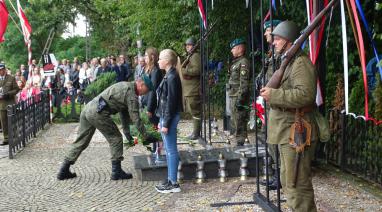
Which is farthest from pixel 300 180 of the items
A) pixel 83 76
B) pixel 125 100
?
pixel 83 76

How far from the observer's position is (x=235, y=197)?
7.47m

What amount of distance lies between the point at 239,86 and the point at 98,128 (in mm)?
3056

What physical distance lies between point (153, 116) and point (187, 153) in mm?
796

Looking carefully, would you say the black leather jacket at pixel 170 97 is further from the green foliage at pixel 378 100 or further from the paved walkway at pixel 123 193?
the green foliage at pixel 378 100

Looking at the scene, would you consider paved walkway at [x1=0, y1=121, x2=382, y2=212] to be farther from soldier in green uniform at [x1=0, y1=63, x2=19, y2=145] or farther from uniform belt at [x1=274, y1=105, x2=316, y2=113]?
soldier in green uniform at [x1=0, y1=63, x2=19, y2=145]

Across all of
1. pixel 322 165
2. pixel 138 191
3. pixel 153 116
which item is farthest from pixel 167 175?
pixel 322 165

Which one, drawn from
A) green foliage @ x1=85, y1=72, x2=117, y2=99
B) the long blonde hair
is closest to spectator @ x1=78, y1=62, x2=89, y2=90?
green foliage @ x1=85, y1=72, x2=117, y2=99

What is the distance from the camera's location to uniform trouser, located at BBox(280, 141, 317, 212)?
5.30 m

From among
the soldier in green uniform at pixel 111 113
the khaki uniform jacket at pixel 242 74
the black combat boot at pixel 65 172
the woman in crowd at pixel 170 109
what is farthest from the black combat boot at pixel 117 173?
the khaki uniform jacket at pixel 242 74

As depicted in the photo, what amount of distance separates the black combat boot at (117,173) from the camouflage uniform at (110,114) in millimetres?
111

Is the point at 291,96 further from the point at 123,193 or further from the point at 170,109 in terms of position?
the point at 123,193

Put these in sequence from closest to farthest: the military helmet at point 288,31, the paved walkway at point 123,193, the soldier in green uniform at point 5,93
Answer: the military helmet at point 288,31
the paved walkway at point 123,193
the soldier in green uniform at point 5,93

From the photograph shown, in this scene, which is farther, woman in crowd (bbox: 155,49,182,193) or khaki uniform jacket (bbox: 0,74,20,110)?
khaki uniform jacket (bbox: 0,74,20,110)

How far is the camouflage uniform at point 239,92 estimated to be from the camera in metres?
10.0
